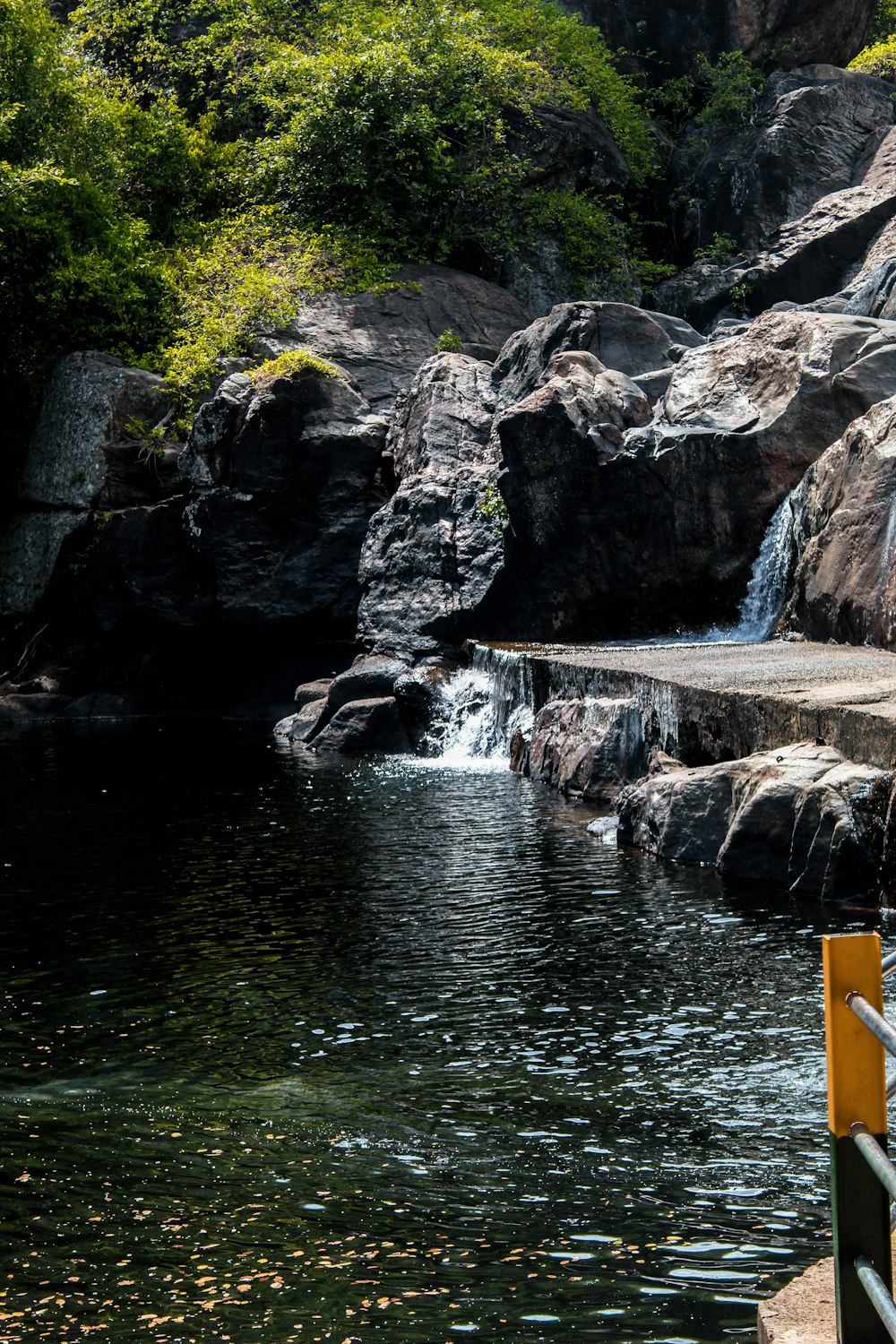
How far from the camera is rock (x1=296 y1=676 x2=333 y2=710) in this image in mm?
22703

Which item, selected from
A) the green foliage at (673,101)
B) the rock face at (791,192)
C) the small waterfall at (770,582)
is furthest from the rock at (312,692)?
the green foliage at (673,101)

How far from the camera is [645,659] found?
661 inches

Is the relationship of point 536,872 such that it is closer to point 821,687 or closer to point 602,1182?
point 821,687

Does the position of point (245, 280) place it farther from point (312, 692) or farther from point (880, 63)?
point (880, 63)

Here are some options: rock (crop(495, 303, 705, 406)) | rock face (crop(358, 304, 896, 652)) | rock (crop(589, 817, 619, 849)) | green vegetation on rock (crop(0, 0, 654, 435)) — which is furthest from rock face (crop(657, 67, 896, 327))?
rock (crop(589, 817, 619, 849))

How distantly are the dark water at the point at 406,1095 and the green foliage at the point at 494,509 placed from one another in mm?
9097

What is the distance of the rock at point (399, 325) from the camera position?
84.5 ft

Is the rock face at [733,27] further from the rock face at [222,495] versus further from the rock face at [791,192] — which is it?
the rock face at [222,495]

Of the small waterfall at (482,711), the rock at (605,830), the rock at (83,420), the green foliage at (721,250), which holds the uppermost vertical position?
the green foliage at (721,250)

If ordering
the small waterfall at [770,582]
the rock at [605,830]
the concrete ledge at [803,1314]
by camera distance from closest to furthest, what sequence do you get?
the concrete ledge at [803,1314] < the rock at [605,830] < the small waterfall at [770,582]

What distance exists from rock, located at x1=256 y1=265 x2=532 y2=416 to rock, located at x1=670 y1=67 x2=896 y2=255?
645cm

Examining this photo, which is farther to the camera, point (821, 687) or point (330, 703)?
point (330, 703)

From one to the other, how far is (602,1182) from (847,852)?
4.88m

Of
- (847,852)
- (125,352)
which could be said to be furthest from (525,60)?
(847,852)
